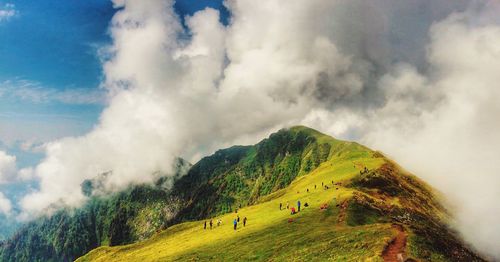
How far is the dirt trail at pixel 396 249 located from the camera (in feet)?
177

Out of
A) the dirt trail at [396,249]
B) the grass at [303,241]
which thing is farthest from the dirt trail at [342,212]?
the dirt trail at [396,249]

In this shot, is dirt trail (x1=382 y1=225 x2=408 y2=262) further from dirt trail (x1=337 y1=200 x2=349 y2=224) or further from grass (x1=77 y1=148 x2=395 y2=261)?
dirt trail (x1=337 y1=200 x2=349 y2=224)

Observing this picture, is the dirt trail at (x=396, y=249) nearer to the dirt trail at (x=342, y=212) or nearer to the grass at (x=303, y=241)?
the grass at (x=303, y=241)

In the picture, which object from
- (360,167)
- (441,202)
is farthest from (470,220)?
(360,167)

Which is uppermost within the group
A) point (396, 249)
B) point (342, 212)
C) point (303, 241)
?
point (342, 212)

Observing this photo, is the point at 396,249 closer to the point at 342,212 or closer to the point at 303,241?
the point at 303,241

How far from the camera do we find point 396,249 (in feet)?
195

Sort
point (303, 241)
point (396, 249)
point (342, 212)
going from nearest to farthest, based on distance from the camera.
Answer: point (396, 249)
point (303, 241)
point (342, 212)

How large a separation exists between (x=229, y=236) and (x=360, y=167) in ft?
343

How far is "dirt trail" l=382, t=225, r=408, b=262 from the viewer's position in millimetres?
53938

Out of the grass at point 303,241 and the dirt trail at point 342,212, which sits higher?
the dirt trail at point 342,212

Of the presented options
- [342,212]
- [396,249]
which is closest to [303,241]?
[396,249]

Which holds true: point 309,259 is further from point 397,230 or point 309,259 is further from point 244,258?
point 397,230

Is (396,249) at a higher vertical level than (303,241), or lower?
lower
